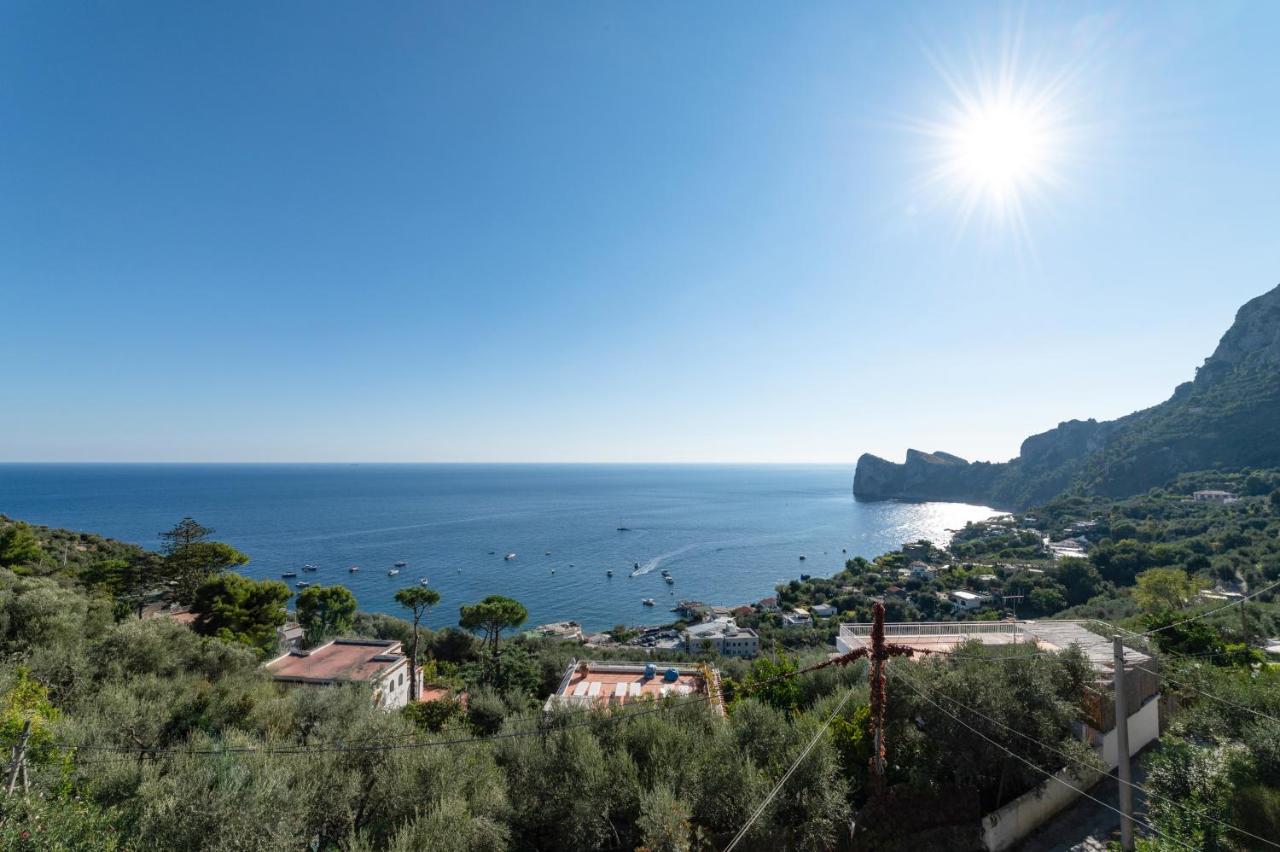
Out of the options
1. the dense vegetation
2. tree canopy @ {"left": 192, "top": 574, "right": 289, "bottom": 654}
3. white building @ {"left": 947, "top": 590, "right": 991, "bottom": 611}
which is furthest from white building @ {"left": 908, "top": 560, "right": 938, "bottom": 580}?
tree canopy @ {"left": 192, "top": 574, "right": 289, "bottom": 654}

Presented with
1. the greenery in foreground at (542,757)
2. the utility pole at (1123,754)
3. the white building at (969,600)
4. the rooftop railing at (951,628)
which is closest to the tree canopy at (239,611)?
the greenery in foreground at (542,757)

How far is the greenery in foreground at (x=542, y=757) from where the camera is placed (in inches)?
267

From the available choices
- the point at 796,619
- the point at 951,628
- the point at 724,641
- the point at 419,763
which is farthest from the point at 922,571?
the point at 419,763

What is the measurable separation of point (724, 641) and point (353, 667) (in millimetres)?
27422

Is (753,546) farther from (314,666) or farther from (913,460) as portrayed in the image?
(913,460)

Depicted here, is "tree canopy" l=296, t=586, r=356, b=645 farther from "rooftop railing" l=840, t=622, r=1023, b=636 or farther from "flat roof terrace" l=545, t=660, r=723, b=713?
"rooftop railing" l=840, t=622, r=1023, b=636

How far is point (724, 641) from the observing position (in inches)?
1480

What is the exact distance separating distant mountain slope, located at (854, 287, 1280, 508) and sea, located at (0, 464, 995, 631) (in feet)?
61.0

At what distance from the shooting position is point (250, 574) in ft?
176

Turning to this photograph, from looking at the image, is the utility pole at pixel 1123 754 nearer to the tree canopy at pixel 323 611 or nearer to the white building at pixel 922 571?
the tree canopy at pixel 323 611

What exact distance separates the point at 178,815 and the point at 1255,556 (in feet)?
205

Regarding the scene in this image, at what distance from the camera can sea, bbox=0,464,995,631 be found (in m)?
51.8

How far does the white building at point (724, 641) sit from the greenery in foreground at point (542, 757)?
23.7 m

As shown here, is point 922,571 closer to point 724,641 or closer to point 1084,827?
point 724,641
